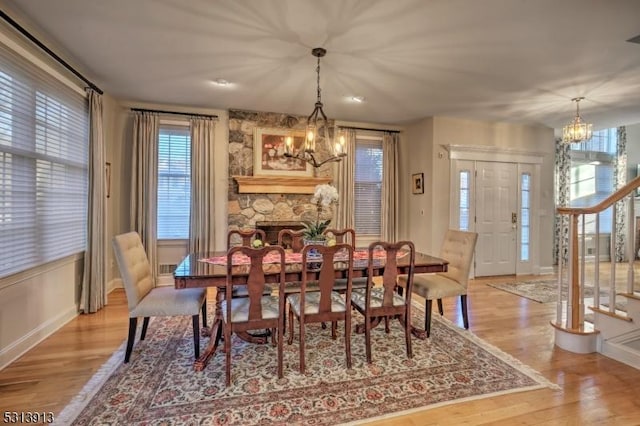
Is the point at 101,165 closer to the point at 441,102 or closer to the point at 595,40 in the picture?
the point at 441,102

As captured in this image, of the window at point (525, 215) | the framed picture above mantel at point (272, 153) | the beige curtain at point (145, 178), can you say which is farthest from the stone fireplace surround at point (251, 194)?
the window at point (525, 215)

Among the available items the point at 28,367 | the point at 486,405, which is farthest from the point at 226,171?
the point at 486,405

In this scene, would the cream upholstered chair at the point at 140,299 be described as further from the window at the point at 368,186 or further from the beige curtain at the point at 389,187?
the beige curtain at the point at 389,187

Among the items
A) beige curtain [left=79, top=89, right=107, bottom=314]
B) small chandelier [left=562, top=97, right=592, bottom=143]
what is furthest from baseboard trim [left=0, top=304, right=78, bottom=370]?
small chandelier [left=562, top=97, right=592, bottom=143]

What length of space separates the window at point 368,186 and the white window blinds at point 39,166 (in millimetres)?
3839

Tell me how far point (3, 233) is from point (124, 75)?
2.05m

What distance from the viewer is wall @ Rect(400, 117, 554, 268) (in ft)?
16.8

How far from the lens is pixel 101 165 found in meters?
3.69

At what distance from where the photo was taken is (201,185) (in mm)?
4656

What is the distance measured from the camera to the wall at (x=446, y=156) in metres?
5.12

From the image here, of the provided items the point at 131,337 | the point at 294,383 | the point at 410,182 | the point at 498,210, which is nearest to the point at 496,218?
the point at 498,210

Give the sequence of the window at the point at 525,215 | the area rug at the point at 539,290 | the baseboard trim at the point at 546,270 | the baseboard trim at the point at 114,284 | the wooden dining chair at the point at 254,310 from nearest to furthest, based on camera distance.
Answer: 1. the wooden dining chair at the point at 254,310
2. the area rug at the point at 539,290
3. the baseboard trim at the point at 114,284
4. the window at the point at 525,215
5. the baseboard trim at the point at 546,270

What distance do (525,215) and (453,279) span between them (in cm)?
335

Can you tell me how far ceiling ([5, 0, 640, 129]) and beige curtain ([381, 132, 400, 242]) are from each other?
3.76 feet
